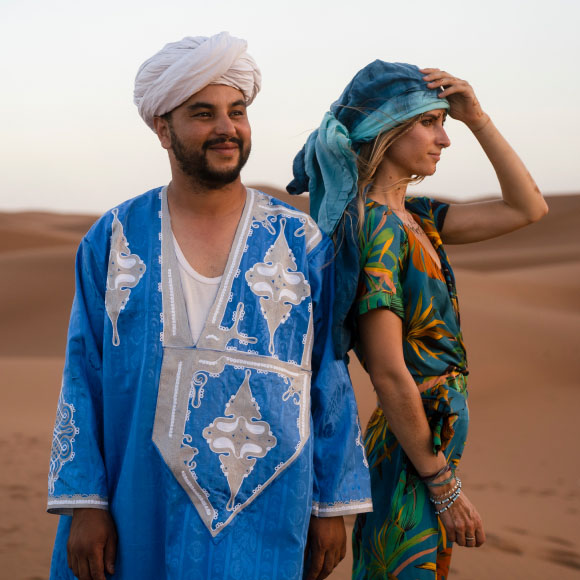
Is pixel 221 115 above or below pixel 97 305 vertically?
Answer: above

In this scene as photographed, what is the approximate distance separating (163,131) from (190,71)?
0.83 feet

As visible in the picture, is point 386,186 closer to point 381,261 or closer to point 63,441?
point 381,261

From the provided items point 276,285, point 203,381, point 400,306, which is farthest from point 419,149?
point 203,381

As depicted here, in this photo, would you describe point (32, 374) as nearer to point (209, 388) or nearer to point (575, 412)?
point (575, 412)

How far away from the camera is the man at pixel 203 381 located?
250 centimetres

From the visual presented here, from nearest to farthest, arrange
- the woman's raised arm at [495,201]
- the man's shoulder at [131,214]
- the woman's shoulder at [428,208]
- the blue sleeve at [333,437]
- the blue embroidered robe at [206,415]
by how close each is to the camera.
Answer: the blue embroidered robe at [206,415], the blue sleeve at [333,437], the man's shoulder at [131,214], the woman's raised arm at [495,201], the woman's shoulder at [428,208]

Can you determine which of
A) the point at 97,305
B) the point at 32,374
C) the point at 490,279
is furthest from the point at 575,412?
the point at 490,279

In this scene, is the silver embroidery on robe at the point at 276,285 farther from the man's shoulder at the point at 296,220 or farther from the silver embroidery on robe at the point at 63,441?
the silver embroidery on robe at the point at 63,441

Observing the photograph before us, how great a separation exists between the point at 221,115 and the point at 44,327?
1440 cm

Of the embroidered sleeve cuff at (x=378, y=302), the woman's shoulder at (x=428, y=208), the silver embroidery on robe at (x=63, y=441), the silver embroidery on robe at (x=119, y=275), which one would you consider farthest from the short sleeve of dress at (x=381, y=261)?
the silver embroidery on robe at (x=63, y=441)

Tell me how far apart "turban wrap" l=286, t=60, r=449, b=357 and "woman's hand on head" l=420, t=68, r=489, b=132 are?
0.03 m

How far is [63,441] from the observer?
2.60 meters

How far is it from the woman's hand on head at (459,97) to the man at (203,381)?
2.00ft

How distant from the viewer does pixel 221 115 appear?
266 centimetres
